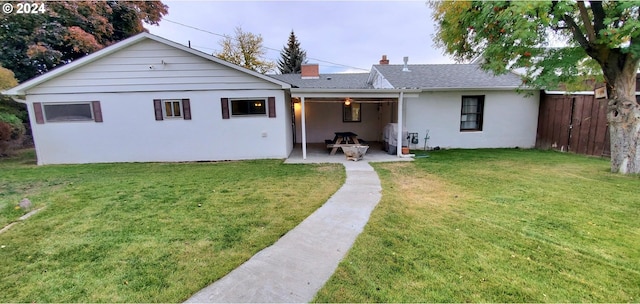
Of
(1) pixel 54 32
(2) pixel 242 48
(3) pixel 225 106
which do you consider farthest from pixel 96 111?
(2) pixel 242 48

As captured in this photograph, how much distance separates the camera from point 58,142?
8867mm

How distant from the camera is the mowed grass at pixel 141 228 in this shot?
2.47 meters

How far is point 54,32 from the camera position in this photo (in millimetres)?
12961

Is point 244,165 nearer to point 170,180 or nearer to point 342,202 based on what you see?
point 170,180

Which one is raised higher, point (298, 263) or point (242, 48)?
point (242, 48)

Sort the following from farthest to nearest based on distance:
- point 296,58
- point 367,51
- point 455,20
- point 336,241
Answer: point 296,58, point 367,51, point 455,20, point 336,241

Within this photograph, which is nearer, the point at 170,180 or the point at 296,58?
the point at 170,180

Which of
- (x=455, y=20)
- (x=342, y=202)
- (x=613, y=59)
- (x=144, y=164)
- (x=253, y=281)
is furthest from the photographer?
(x=144, y=164)

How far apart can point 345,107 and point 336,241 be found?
10165mm

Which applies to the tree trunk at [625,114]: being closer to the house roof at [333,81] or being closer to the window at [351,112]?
the window at [351,112]

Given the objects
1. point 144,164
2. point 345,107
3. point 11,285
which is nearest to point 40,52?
point 144,164

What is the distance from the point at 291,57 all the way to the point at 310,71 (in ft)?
46.0

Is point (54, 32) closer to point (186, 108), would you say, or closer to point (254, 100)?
point (186, 108)

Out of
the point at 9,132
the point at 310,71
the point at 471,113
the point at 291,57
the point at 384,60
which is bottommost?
the point at 9,132
